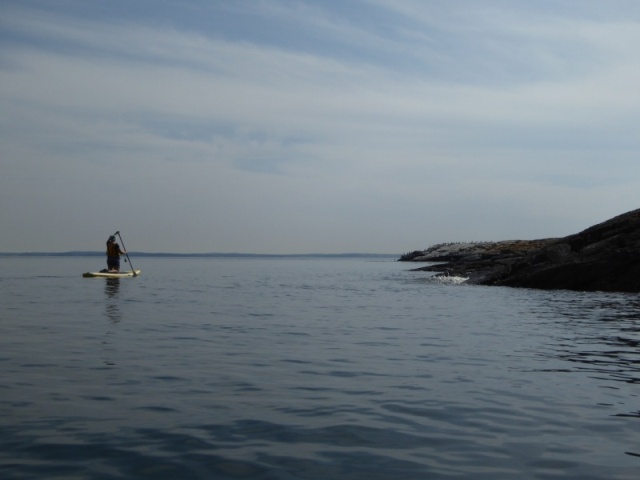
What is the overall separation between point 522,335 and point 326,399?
9.88m

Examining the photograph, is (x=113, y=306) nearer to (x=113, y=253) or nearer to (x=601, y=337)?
(x=601, y=337)

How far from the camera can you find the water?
737cm

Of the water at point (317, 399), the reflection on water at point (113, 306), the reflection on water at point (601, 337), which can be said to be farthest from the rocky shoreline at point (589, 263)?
the reflection on water at point (113, 306)

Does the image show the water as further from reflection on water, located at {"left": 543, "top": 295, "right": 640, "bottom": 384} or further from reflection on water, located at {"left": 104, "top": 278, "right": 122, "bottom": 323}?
reflection on water, located at {"left": 104, "top": 278, "right": 122, "bottom": 323}

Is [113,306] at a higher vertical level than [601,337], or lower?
higher

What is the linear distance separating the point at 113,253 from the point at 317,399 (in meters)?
38.1

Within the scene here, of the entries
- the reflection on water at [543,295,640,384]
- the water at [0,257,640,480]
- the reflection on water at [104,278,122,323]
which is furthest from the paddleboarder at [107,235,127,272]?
the reflection on water at [543,295,640,384]

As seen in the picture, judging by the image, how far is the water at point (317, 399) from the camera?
7.37 meters

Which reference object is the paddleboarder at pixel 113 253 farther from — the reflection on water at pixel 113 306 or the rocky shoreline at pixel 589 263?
the rocky shoreline at pixel 589 263

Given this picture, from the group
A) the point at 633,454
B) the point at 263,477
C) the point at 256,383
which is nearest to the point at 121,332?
the point at 256,383

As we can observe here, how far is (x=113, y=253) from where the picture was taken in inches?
1810

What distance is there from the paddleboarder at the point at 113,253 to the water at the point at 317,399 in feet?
77.5

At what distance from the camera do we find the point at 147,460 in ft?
24.1

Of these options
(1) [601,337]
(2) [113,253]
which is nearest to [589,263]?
(1) [601,337]
